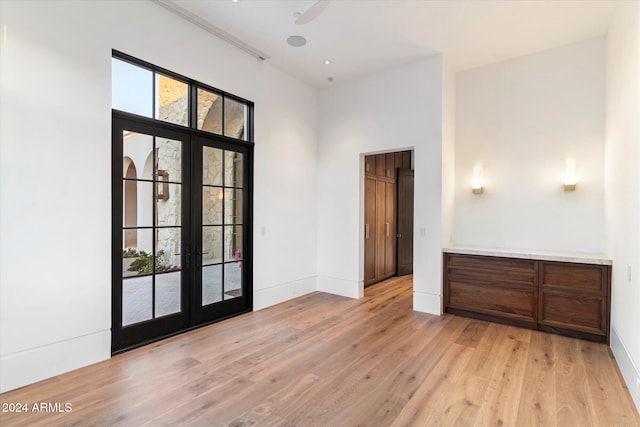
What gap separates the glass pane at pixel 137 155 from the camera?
128 inches

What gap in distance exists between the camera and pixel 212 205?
4074 millimetres

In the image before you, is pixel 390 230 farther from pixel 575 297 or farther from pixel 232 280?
pixel 232 280

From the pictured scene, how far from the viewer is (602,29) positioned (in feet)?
12.5

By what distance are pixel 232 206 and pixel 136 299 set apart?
1.59 m

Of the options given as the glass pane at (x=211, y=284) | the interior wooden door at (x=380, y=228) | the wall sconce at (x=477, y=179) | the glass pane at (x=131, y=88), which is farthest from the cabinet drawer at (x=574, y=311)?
the glass pane at (x=131, y=88)

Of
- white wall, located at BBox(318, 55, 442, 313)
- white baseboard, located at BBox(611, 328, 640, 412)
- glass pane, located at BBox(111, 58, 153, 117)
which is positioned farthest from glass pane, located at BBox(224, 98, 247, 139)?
white baseboard, located at BBox(611, 328, 640, 412)

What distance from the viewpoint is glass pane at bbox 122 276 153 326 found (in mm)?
3248

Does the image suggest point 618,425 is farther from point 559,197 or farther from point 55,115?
point 55,115

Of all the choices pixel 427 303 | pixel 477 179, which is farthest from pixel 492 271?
pixel 477 179

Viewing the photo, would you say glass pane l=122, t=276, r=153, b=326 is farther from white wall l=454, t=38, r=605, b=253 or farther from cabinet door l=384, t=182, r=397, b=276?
cabinet door l=384, t=182, r=397, b=276

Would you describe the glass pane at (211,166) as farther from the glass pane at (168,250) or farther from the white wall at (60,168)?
the white wall at (60,168)

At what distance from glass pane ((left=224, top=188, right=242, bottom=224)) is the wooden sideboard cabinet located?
9.70 ft

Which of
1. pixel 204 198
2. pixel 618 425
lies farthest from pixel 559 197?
pixel 204 198

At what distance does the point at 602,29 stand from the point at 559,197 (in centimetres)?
202
